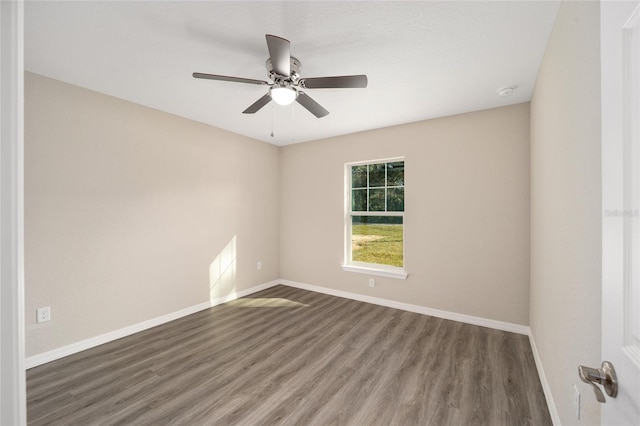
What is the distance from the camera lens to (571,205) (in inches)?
52.7

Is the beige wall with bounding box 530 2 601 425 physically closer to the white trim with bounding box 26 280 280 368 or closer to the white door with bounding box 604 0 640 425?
the white door with bounding box 604 0 640 425

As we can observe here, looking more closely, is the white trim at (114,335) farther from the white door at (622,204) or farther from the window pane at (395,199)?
the white door at (622,204)

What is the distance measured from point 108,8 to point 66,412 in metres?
2.69

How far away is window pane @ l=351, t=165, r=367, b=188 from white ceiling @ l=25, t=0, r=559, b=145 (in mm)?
1347

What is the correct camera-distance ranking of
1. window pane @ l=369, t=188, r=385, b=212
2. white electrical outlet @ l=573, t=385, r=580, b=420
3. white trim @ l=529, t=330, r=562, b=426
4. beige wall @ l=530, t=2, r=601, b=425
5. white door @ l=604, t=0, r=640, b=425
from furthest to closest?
1. window pane @ l=369, t=188, r=385, b=212
2. white trim @ l=529, t=330, r=562, b=426
3. white electrical outlet @ l=573, t=385, r=580, b=420
4. beige wall @ l=530, t=2, r=601, b=425
5. white door @ l=604, t=0, r=640, b=425

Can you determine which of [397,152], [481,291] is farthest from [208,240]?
[481,291]

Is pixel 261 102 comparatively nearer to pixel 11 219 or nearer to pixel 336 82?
pixel 336 82

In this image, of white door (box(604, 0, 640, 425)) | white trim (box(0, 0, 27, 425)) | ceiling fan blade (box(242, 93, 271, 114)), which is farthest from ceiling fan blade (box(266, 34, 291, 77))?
white door (box(604, 0, 640, 425))

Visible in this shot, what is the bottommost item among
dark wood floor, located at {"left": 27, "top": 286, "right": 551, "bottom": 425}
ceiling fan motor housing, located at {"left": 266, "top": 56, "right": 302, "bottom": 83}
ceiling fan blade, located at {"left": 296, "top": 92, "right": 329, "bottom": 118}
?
dark wood floor, located at {"left": 27, "top": 286, "right": 551, "bottom": 425}

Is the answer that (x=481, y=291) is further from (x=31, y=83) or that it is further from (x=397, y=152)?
(x=31, y=83)

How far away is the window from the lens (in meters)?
3.83

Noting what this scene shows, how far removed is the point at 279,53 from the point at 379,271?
10.2 ft

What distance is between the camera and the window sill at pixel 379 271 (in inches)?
145

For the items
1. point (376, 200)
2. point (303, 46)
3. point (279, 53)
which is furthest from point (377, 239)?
point (279, 53)
